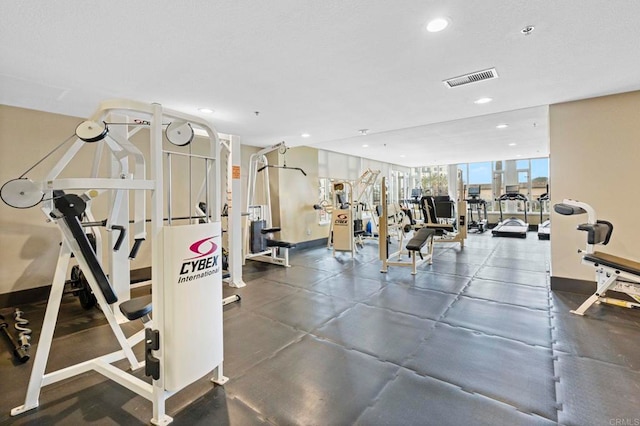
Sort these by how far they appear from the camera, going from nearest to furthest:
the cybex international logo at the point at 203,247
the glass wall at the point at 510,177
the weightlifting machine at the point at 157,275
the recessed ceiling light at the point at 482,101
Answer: the weightlifting machine at the point at 157,275 < the cybex international logo at the point at 203,247 < the recessed ceiling light at the point at 482,101 < the glass wall at the point at 510,177

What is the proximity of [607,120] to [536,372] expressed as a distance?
3.42m

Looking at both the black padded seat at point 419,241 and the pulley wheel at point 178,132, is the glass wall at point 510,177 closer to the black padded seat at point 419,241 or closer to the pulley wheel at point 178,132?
the black padded seat at point 419,241

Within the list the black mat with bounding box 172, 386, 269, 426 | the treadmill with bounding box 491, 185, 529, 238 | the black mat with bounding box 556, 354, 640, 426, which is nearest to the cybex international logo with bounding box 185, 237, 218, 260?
the black mat with bounding box 172, 386, 269, 426

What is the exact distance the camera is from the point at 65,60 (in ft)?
8.28

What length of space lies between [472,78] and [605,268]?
246 cm

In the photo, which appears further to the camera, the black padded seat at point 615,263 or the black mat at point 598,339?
the black padded seat at point 615,263

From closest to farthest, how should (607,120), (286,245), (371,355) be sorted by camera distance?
1. (371,355)
2. (607,120)
3. (286,245)

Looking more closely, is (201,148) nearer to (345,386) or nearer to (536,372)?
(345,386)

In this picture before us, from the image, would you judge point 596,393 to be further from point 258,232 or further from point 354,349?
point 258,232

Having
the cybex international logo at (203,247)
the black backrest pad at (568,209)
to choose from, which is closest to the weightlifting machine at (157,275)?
the cybex international logo at (203,247)

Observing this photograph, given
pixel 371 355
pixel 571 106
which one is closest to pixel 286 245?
pixel 371 355

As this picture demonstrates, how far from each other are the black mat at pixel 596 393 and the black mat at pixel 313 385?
3.53 feet

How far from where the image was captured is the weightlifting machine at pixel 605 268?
286 centimetres

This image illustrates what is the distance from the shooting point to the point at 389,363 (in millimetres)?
2254
